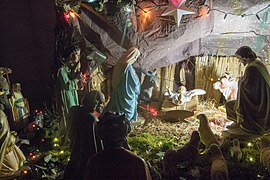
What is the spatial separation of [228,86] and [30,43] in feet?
19.4

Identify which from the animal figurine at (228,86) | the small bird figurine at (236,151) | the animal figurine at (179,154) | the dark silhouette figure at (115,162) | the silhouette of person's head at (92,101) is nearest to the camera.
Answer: the dark silhouette figure at (115,162)

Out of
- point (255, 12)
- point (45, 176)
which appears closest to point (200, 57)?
point (255, 12)

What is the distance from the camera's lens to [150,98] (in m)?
9.47

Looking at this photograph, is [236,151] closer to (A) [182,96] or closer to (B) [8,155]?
(A) [182,96]

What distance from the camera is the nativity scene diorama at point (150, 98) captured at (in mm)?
5398

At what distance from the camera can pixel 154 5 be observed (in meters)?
8.80

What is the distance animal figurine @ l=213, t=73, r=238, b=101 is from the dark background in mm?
4742

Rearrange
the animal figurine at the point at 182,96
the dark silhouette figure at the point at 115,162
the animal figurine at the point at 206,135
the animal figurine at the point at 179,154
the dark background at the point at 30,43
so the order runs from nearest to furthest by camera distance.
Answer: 1. the dark silhouette figure at the point at 115,162
2. the animal figurine at the point at 179,154
3. the animal figurine at the point at 206,135
4. the animal figurine at the point at 182,96
5. the dark background at the point at 30,43

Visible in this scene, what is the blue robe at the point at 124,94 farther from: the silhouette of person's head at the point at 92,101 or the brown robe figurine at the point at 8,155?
the silhouette of person's head at the point at 92,101

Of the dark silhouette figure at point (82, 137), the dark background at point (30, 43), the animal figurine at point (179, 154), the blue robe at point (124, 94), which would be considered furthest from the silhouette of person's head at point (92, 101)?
the dark background at point (30, 43)

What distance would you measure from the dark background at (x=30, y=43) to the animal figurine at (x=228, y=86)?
4742 mm

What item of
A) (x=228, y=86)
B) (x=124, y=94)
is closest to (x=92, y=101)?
(x=124, y=94)

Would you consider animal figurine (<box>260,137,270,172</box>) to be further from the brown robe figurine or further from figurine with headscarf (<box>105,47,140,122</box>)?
the brown robe figurine

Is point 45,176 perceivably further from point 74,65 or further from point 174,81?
point 174,81
